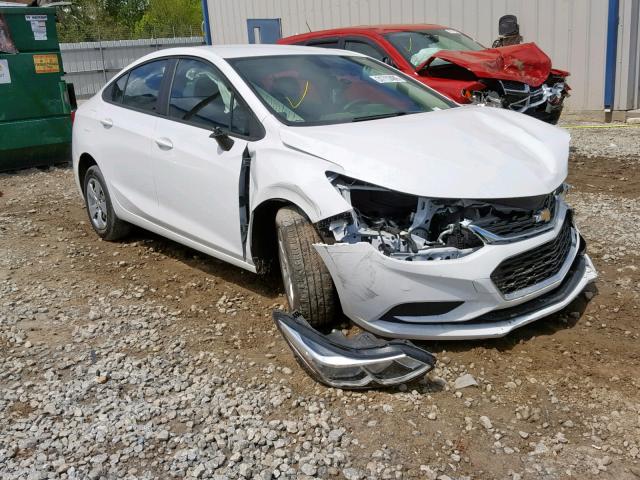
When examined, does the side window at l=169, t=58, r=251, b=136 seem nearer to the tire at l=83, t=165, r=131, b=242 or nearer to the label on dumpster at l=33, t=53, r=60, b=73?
the tire at l=83, t=165, r=131, b=242

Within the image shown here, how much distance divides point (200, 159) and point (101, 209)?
200 centimetres

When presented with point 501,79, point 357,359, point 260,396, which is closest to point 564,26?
point 501,79

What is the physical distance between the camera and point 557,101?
8.18 meters

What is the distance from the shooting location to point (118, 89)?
5.82 metres

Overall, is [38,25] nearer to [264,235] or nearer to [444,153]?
[264,235]

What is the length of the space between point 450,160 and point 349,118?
0.90 metres

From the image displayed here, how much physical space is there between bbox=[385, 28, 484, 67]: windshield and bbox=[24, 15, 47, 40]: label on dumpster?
485cm

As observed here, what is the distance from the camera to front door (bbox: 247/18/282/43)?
621 inches

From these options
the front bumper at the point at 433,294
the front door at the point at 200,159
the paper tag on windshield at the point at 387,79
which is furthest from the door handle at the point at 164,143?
the front bumper at the point at 433,294

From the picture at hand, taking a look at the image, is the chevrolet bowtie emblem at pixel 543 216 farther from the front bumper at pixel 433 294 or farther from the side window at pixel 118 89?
the side window at pixel 118 89

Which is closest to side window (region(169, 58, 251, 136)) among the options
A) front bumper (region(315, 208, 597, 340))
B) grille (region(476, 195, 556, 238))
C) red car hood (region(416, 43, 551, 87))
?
front bumper (region(315, 208, 597, 340))

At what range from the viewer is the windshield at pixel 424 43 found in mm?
8289

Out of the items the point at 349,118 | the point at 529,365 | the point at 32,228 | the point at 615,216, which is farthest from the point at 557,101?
the point at 32,228

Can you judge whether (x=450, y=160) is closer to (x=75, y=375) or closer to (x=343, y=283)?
(x=343, y=283)
